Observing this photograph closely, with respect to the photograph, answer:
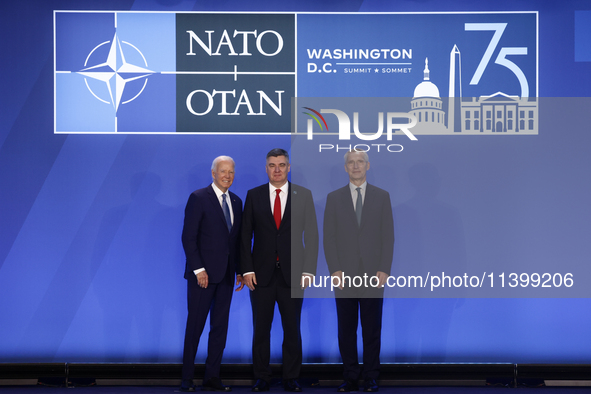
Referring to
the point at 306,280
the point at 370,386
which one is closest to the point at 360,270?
the point at 306,280

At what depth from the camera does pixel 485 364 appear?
171 inches

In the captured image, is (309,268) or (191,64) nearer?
(309,268)

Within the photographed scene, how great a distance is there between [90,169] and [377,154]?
8.29 feet

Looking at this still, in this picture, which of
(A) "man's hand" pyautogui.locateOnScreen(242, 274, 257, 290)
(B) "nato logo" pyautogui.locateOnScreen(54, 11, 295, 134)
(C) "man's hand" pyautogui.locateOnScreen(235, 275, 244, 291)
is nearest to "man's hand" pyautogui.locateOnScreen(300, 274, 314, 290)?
(A) "man's hand" pyautogui.locateOnScreen(242, 274, 257, 290)

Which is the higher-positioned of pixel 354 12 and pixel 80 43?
pixel 354 12

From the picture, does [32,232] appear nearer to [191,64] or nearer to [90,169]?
[90,169]

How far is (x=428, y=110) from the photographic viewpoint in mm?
4449

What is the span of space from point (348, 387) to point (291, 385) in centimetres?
45

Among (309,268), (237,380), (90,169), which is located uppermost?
(90,169)

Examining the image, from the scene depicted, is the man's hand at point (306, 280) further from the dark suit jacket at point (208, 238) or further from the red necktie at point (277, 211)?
the dark suit jacket at point (208, 238)

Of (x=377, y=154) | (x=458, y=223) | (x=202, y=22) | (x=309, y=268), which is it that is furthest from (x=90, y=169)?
(x=458, y=223)

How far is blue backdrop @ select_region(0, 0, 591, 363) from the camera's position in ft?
14.6

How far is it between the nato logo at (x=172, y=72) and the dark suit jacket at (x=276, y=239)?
82 centimetres

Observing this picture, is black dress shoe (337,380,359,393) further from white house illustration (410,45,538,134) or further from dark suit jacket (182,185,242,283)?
white house illustration (410,45,538,134)
